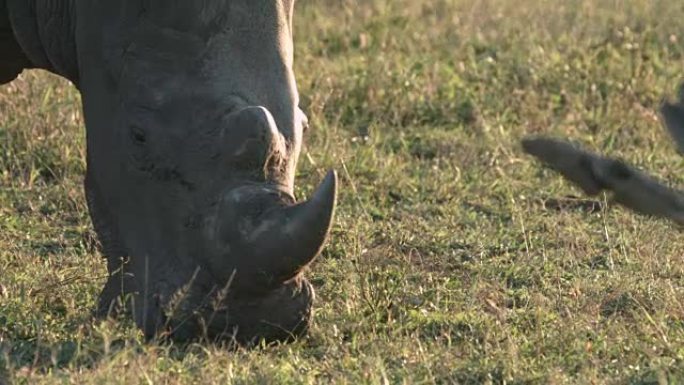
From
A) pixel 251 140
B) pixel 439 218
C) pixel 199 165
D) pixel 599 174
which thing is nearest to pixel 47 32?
pixel 199 165

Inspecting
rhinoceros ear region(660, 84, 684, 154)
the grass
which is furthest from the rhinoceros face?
rhinoceros ear region(660, 84, 684, 154)

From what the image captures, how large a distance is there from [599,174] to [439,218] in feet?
11.2

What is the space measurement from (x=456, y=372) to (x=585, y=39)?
519 centimetres

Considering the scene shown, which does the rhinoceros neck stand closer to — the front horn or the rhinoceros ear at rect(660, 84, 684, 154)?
the front horn

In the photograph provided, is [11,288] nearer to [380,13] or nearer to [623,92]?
[623,92]

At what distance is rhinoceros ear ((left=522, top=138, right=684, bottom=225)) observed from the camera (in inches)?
158

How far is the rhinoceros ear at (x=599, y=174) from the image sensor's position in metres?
4.01

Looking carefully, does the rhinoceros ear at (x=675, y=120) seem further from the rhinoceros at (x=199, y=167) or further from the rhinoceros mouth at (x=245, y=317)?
the rhinoceros mouth at (x=245, y=317)

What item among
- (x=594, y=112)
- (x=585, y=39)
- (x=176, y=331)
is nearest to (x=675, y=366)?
(x=176, y=331)

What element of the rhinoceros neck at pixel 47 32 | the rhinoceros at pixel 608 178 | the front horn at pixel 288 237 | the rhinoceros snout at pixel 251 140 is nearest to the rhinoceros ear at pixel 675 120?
the rhinoceros at pixel 608 178

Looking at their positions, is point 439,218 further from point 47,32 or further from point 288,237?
point 288,237

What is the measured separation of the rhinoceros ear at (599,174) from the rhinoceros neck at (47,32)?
205cm

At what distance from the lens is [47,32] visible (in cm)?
577

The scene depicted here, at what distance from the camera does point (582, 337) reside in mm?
5598
